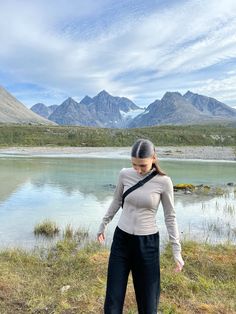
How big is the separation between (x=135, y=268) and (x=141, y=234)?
0.44 m

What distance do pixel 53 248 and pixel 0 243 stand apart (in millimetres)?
1834

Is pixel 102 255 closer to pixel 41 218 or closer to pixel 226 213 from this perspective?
pixel 41 218

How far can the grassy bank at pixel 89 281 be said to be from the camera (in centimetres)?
651

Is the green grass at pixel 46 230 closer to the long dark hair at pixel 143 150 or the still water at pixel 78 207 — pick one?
the still water at pixel 78 207

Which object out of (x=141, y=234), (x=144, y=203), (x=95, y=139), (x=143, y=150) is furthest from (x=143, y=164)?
(x=95, y=139)

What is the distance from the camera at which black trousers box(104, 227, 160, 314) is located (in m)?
4.84

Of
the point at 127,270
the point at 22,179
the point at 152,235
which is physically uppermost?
the point at 152,235

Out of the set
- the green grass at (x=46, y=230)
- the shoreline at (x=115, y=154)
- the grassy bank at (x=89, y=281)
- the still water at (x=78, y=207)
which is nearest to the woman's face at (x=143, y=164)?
the grassy bank at (x=89, y=281)

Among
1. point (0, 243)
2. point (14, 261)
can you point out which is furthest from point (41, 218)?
point (14, 261)

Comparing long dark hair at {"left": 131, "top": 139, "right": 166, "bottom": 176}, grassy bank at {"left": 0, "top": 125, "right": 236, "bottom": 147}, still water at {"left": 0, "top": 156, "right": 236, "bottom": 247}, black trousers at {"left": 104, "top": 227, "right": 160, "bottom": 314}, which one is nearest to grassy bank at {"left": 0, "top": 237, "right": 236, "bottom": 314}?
black trousers at {"left": 104, "top": 227, "right": 160, "bottom": 314}

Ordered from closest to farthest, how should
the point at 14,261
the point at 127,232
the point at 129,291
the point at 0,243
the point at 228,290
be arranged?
the point at 127,232 < the point at 129,291 < the point at 228,290 < the point at 14,261 < the point at 0,243

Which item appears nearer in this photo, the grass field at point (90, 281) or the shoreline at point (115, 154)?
the grass field at point (90, 281)

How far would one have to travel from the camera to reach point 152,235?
4.88 meters

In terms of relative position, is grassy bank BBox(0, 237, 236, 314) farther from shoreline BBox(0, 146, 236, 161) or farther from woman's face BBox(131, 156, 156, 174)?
shoreline BBox(0, 146, 236, 161)
